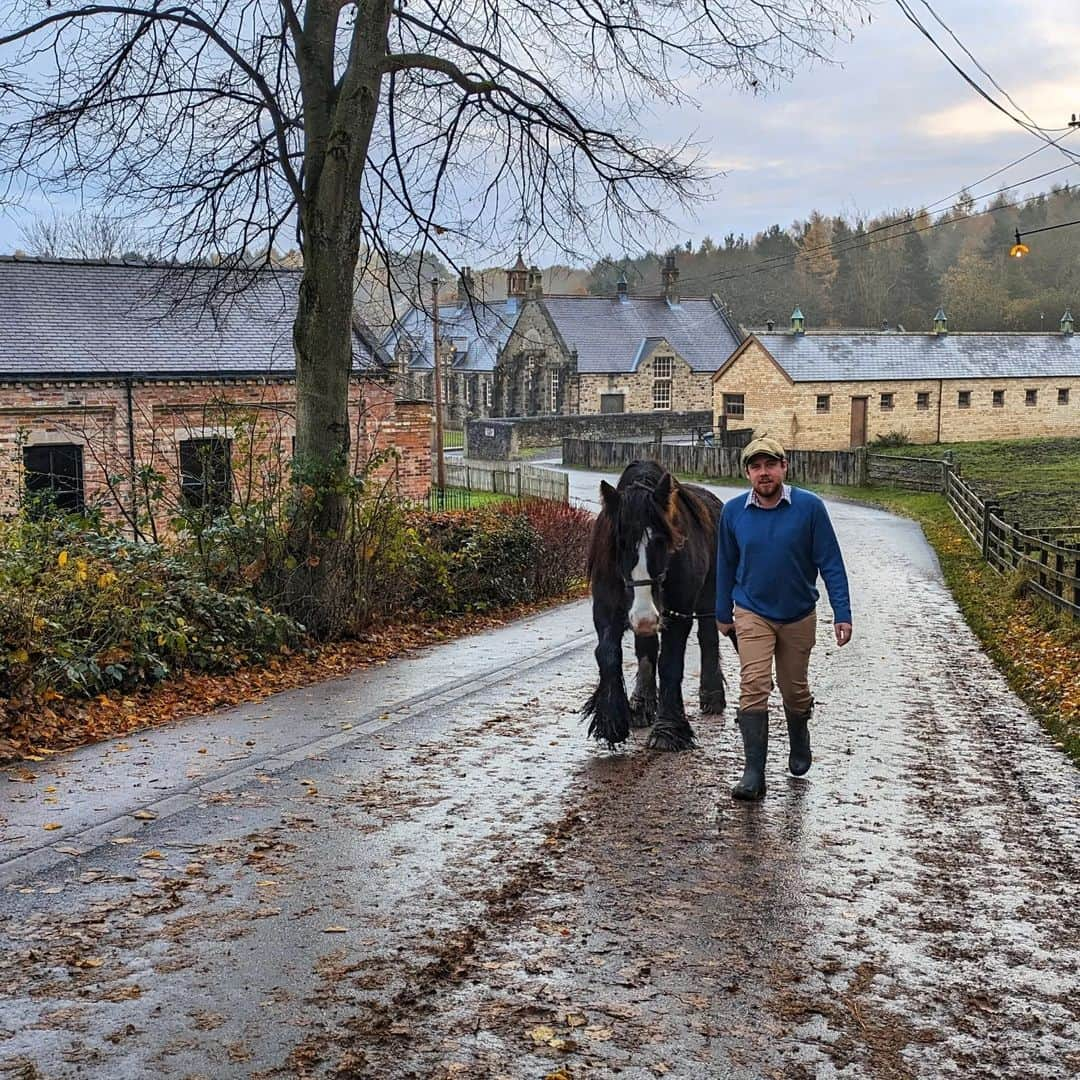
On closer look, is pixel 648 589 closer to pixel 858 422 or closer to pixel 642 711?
pixel 642 711

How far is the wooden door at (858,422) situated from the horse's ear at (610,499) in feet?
169

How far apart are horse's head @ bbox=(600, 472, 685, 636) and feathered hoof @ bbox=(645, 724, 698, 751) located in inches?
36.4

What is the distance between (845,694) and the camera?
11531mm

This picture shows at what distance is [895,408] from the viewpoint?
5797 centimetres

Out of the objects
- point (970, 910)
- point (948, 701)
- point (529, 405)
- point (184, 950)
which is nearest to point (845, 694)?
point (948, 701)

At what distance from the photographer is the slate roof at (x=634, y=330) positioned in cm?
7506

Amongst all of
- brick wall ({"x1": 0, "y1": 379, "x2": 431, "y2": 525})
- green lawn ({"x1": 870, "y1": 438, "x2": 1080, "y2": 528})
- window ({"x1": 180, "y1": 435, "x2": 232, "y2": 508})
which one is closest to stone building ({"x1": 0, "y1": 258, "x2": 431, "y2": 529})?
brick wall ({"x1": 0, "y1": 379, "x2": 431, "y2": 525})

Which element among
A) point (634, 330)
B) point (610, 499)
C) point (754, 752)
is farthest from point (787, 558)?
point (634, 330)

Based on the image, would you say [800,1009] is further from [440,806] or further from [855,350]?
[855,350]

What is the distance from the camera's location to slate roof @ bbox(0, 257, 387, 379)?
86.0 ft

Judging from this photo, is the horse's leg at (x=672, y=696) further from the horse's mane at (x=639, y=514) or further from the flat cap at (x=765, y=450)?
the flat cap at (x=765, y=450)

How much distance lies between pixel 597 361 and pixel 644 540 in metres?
67.8

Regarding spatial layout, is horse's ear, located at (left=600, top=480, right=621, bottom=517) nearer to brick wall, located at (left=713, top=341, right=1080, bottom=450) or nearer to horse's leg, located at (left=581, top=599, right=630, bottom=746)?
horse's leg, located at (left=581, top=599, right=630, bottom=746)

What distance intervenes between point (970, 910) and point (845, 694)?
5.86 metres
